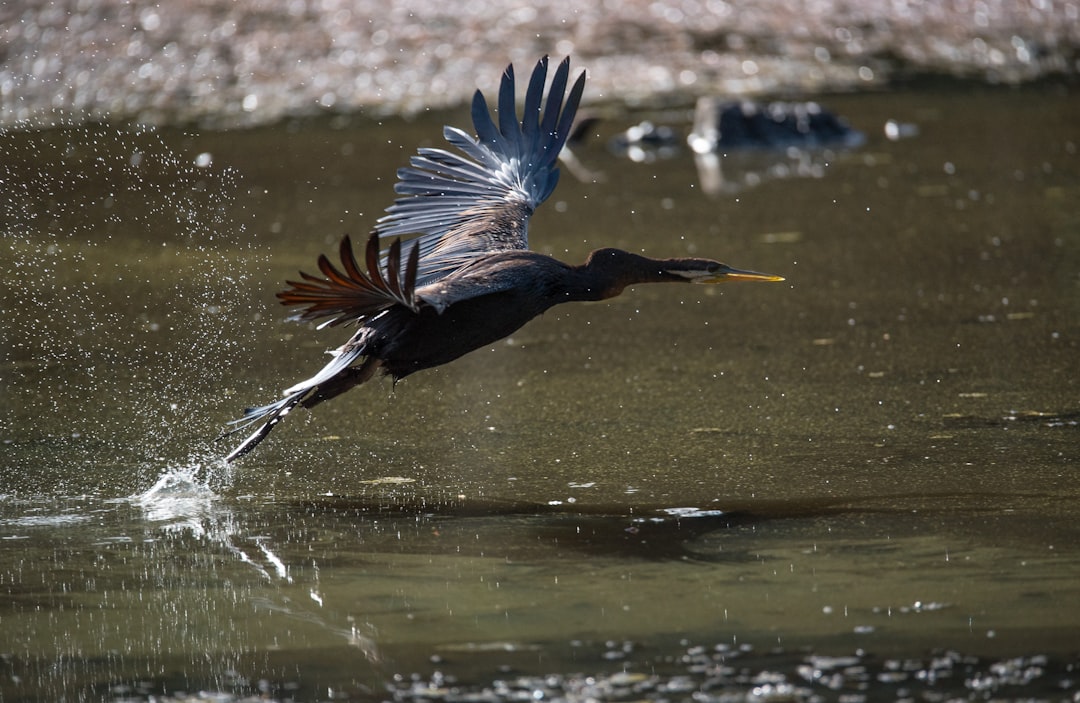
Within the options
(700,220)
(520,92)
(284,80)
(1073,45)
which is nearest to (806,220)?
(700,220)

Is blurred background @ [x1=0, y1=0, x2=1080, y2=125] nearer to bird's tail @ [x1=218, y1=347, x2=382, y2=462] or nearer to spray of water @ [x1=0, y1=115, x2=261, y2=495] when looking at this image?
spray of water @ [x1=0, y1=115, x2=261, y2=495]

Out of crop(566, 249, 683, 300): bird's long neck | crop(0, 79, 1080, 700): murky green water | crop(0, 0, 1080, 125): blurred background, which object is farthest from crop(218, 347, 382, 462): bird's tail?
crop(0, 0, 1080, 125): blurred background

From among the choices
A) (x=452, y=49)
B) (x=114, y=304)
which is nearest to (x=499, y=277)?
(x=114, y=304)

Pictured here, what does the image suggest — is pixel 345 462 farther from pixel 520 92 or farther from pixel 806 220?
pixel 520 92

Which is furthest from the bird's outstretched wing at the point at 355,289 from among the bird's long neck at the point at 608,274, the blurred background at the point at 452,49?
the blurred background at the point at 452,49

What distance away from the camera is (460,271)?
579cm

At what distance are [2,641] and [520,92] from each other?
12568mm

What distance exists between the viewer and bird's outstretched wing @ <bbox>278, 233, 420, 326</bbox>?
186 inches

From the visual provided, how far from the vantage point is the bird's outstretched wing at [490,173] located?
666 centimetres

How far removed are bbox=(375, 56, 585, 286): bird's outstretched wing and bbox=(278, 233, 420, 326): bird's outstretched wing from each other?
137 cm

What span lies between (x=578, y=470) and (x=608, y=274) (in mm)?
802

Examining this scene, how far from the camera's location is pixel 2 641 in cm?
430

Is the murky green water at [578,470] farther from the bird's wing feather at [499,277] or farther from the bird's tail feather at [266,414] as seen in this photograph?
the bird's wing feather at [499,277]

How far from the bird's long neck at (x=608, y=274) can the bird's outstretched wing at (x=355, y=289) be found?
97cm
